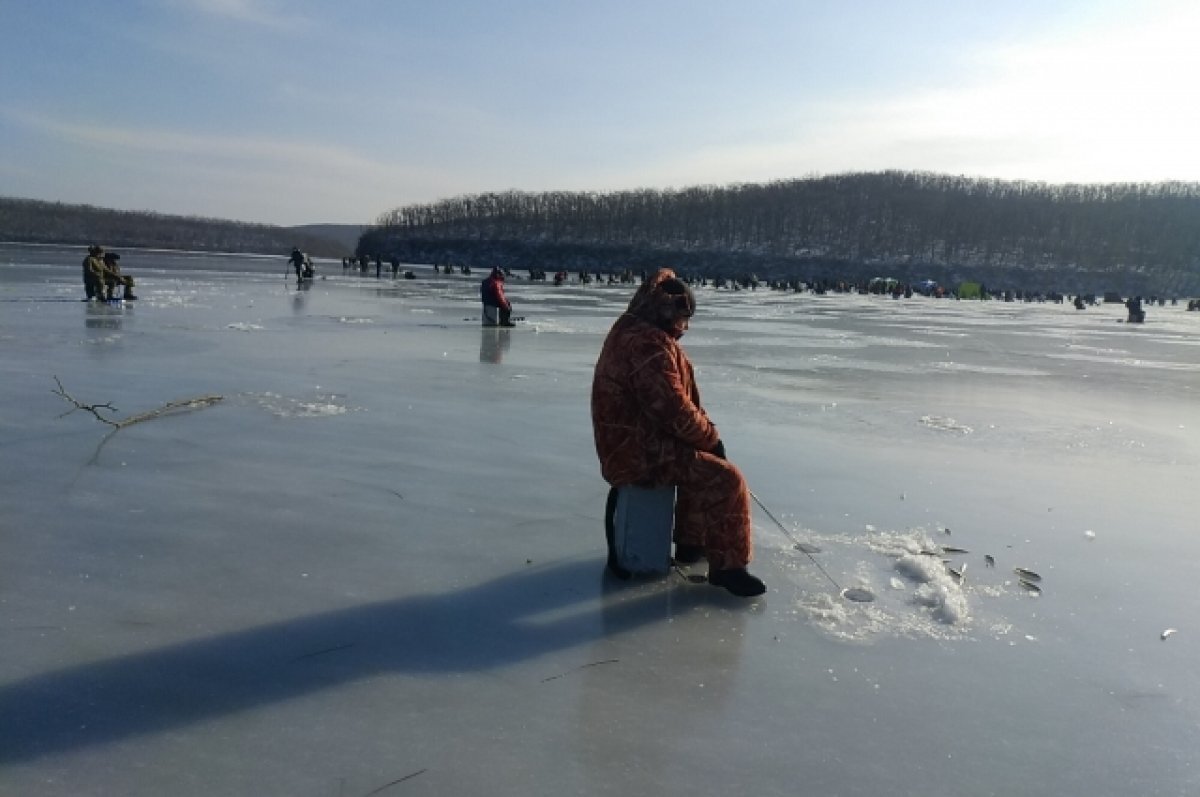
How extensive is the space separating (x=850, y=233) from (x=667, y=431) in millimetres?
142083

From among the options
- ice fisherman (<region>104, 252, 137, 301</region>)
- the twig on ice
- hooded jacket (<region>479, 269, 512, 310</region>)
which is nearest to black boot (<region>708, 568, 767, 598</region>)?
the twig on ice

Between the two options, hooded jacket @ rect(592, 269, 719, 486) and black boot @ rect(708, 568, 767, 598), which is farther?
black boot @ rect(708, 568, 767, 598)

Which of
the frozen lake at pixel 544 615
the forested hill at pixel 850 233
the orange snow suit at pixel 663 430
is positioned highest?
the forested hill at pixel 850 233

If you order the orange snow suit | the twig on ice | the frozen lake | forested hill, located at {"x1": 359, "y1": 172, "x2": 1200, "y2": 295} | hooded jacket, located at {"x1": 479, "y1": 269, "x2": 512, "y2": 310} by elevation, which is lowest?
the frozen lake

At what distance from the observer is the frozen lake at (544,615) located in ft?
8.82

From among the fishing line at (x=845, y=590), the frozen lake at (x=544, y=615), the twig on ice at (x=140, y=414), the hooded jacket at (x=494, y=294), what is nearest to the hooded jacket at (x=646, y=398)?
the frozen lake at (x=544, y=615)

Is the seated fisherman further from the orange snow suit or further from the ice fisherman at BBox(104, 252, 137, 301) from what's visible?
the orange snow suit

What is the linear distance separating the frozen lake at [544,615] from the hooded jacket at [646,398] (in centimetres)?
64

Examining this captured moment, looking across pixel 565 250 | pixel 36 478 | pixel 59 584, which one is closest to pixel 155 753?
pixel 59 584

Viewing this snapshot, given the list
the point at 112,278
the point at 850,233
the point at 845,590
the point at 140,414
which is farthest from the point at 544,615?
the point at 850,233

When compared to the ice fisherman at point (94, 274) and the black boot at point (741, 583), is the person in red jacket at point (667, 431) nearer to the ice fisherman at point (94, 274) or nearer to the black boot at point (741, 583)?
the black boot at point (741, 583)

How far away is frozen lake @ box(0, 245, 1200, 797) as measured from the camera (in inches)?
106

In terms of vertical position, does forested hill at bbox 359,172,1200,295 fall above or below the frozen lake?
above

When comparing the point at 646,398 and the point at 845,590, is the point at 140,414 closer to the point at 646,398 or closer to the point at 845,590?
the point at 646,398
